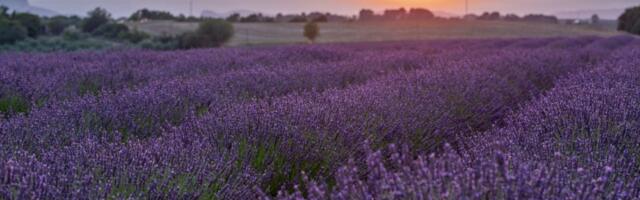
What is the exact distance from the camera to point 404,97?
353 centimetres

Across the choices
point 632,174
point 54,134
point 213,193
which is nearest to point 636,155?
point 632,174

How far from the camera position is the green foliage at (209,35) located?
20.0 m

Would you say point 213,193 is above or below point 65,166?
below

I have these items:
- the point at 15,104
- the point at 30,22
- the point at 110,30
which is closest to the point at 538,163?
the point at 15,104

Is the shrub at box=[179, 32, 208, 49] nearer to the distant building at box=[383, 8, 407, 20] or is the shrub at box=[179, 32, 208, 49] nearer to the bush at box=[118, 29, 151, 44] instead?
the bush at box=[118, 29, 151, 44]

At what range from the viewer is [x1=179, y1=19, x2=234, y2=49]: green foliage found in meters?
20.0

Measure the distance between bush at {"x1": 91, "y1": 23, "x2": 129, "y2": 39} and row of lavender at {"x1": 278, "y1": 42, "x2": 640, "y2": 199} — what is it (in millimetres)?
22653

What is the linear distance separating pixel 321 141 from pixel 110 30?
24022 millimetres

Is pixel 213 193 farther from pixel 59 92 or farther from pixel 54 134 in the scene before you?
pixel 59 92

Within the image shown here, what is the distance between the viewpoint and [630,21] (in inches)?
1741

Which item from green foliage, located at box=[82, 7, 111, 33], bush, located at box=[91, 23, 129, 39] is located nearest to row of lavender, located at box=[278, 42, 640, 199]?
bush, located at box=[91, 23, 129, 39]

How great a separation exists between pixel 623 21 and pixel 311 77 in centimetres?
4895

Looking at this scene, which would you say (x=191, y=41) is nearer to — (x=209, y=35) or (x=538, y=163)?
(x=209, y=35)

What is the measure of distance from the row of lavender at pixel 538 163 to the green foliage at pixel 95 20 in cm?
2578
